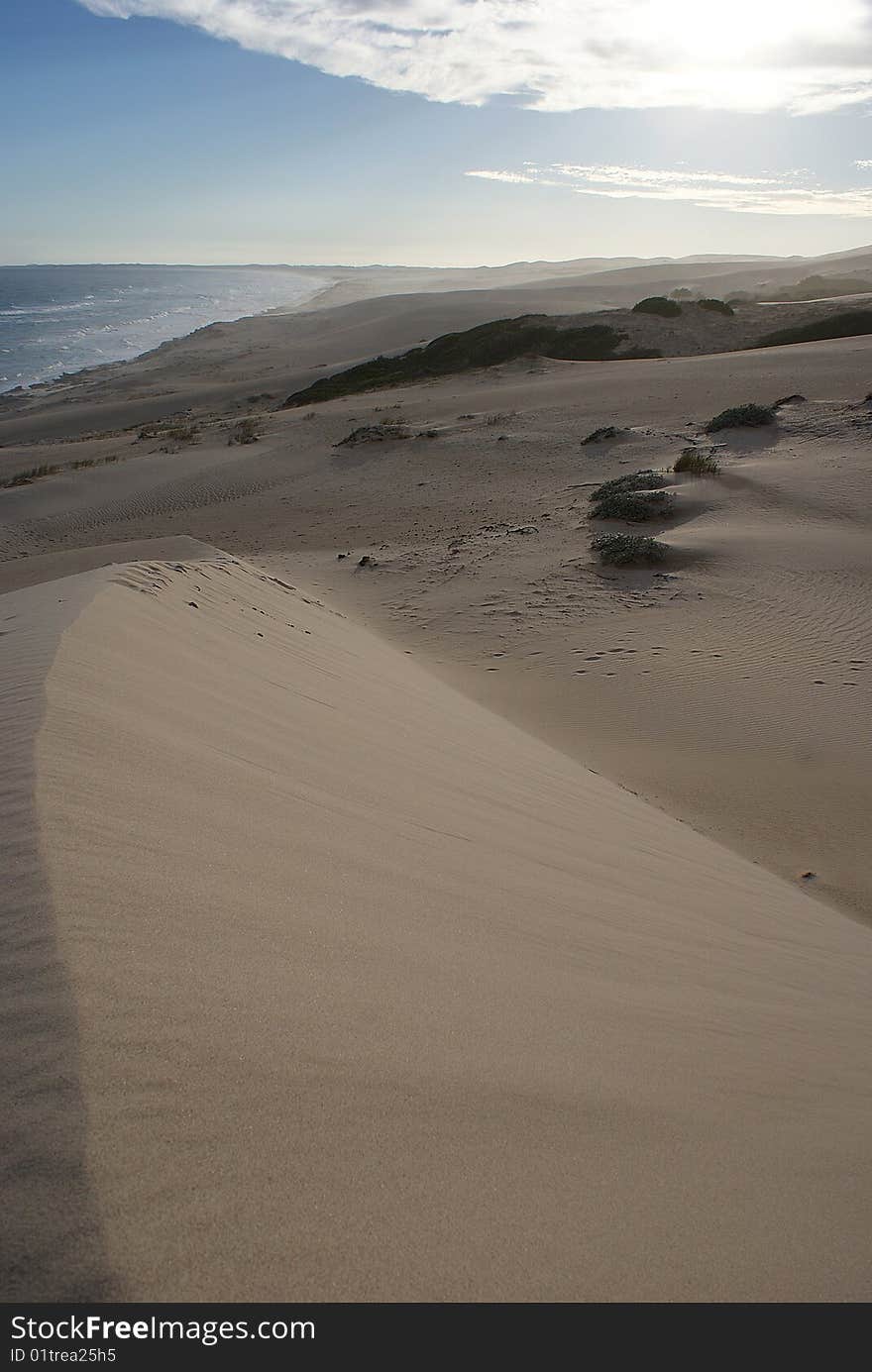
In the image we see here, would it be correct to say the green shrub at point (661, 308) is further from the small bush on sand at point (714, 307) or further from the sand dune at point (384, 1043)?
the sand dune at point (384, 1043)

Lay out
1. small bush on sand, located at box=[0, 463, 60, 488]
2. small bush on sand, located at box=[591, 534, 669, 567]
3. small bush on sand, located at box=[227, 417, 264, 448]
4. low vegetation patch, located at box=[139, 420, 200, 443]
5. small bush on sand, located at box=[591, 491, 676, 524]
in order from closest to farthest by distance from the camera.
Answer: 1. small bush on sand, located at box=[591, 534, 669, 567]
2. small bush on sand, located at box=[591, 491, 676, 524]
3. small bush on sand, located at box=[0, 463, 60, 488]
4. small bush on sand, located at box=[227, 417, 264, 448]
5. low vegetation patch, located at box=[139, 420, 200, 443]

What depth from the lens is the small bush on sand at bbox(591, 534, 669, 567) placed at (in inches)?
369

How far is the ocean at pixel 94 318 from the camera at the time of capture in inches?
1901

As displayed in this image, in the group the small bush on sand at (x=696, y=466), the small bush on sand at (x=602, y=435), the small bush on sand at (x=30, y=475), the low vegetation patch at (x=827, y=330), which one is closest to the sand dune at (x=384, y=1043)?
the small bush on sand at (x=696, y=466)

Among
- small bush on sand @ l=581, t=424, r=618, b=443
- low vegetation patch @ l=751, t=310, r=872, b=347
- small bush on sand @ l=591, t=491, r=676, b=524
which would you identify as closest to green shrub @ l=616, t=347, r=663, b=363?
low vegetation patch @ l=751, t=310, r=872, b=347

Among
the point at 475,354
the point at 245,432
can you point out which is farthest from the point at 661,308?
the point at 245,432

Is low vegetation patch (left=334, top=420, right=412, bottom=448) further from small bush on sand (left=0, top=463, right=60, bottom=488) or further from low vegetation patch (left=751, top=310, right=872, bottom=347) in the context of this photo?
low vegetation patch (left=751, top=310, right=872, bottom=347)

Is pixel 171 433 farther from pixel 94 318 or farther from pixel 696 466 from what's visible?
pixel 94 318

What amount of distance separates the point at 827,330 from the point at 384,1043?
30.2 metres

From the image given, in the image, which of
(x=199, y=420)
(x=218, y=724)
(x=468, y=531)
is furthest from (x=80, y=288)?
(x=218, y=724)

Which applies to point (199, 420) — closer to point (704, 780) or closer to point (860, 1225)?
point (704, 780)

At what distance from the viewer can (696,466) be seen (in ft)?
39.3

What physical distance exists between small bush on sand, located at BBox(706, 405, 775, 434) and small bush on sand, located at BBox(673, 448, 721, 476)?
2.23m
